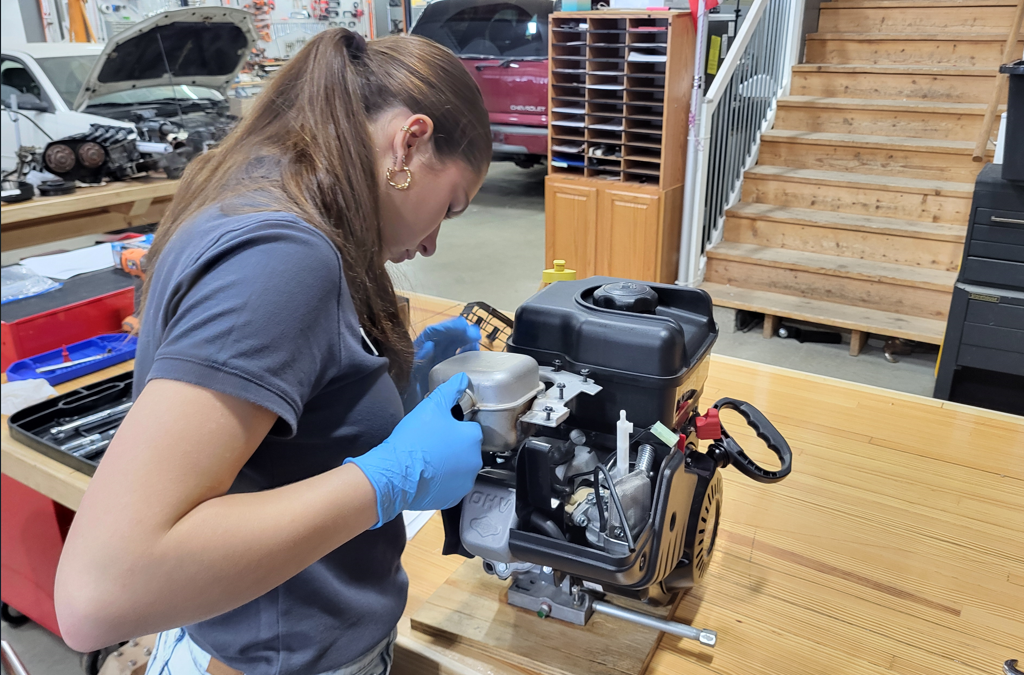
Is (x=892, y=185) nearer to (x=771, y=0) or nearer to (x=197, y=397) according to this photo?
(x=771, y=0)

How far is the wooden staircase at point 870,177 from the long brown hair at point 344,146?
32.3 inches

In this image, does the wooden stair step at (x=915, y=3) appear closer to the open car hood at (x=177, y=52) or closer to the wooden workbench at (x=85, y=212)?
the open car hood at (x=177, y=52)

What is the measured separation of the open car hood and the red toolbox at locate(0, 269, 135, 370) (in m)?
0.64

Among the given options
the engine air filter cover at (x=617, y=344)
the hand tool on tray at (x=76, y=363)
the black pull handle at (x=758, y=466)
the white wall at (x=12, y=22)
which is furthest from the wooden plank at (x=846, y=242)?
the white wall at (x=12, y=22)

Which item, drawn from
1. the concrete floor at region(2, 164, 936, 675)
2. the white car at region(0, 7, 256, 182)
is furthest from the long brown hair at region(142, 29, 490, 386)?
the white car at region(0, 7, 256, 182)

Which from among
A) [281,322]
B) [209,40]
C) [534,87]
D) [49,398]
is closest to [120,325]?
[49,398]

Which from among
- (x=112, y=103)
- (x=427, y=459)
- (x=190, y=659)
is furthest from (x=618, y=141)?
(x=112, y=103)

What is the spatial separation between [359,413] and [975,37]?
127cm

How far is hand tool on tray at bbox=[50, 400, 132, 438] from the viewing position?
4.24 feet

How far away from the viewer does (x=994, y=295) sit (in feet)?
3.41

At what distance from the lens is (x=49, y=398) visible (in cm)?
137

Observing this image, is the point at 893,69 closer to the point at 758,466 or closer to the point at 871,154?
the point at 871,154

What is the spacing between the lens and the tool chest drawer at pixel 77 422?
3.99 feet

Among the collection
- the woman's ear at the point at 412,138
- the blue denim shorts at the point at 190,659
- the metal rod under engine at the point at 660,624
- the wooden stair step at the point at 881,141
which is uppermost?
the woman's ear at the point at 412,138
